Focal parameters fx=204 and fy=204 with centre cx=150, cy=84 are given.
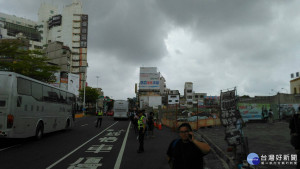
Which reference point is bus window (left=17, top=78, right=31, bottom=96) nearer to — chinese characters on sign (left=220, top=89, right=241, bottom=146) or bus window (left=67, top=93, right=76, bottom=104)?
bus window (left=67, top=93, right=76, bottom=104)

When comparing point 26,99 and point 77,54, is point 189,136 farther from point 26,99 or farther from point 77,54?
point 77,54

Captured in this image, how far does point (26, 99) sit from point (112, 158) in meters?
6.02

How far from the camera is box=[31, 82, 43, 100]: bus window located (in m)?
10.9

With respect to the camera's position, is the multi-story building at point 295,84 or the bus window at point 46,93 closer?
the bus window at point 46,93

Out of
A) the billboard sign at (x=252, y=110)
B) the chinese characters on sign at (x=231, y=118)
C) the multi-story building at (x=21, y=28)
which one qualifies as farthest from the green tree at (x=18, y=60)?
the multi-story building at (x=21, y=28)

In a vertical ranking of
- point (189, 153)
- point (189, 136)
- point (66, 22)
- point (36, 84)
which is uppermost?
point (66, 22)

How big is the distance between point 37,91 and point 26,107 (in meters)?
1.41

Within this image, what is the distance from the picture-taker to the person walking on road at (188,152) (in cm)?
271

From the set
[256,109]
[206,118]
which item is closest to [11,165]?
[206,118]

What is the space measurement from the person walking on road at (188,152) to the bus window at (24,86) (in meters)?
9.50

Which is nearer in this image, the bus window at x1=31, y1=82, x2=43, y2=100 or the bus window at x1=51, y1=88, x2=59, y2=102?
the bus window at x1=31, y1=82, x2=43, y2=100

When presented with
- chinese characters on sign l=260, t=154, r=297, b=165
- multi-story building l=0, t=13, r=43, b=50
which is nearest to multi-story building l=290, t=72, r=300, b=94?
chinese characters on sign l=260, t=154, r=297, b=165

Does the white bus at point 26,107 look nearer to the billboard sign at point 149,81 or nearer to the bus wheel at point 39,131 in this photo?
the bus wheel at point 39,131

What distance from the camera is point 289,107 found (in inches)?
974
